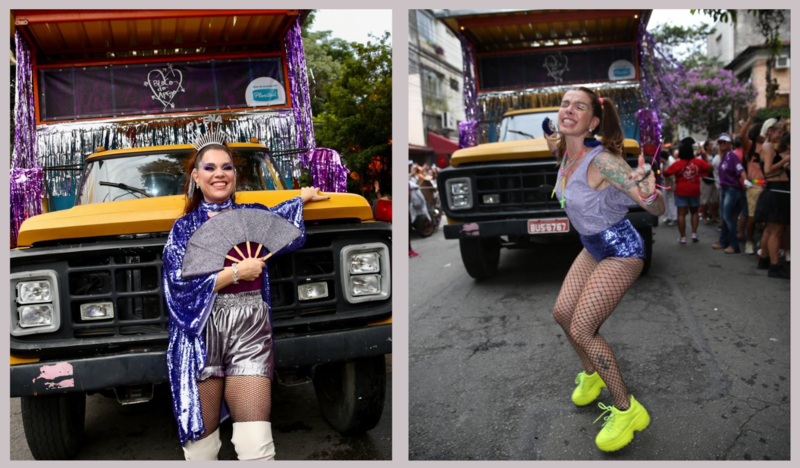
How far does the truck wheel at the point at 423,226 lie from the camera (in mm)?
10977

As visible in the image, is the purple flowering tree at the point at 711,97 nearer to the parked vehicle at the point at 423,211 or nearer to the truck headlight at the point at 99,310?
the parked vehicle at the point at 423,211

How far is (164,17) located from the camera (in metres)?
4.25

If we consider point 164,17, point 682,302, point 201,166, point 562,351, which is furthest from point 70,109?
point 682,302

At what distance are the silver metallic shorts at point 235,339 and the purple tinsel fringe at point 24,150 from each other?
2.44 m

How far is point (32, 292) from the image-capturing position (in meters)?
2.74

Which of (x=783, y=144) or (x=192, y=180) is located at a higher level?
(x=783, y=144)

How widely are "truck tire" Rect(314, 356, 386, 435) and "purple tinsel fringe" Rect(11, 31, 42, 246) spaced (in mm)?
2485

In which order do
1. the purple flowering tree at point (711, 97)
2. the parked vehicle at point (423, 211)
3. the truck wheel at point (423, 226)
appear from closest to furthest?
1. the parked vehicle at point (423, 211)
2. the truck wheel at point (423, 226)
3. the purple flowering tree at point (711, 97)

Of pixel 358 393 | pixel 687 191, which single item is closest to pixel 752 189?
pixel 687 191

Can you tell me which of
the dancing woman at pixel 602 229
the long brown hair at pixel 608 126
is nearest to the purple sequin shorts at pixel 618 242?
the dancing woman at pixel 602 229

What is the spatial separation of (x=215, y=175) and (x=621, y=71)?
676cm

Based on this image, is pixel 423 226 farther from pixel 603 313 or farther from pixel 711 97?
pixel 711 97

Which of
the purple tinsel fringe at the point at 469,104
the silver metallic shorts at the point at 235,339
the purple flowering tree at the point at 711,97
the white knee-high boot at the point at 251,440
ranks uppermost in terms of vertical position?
the purple flowering tree at the point at 711,97

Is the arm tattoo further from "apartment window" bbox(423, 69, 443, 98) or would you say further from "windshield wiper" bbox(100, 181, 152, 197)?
"apartment window" bbox(423, 69, 443, 98)
